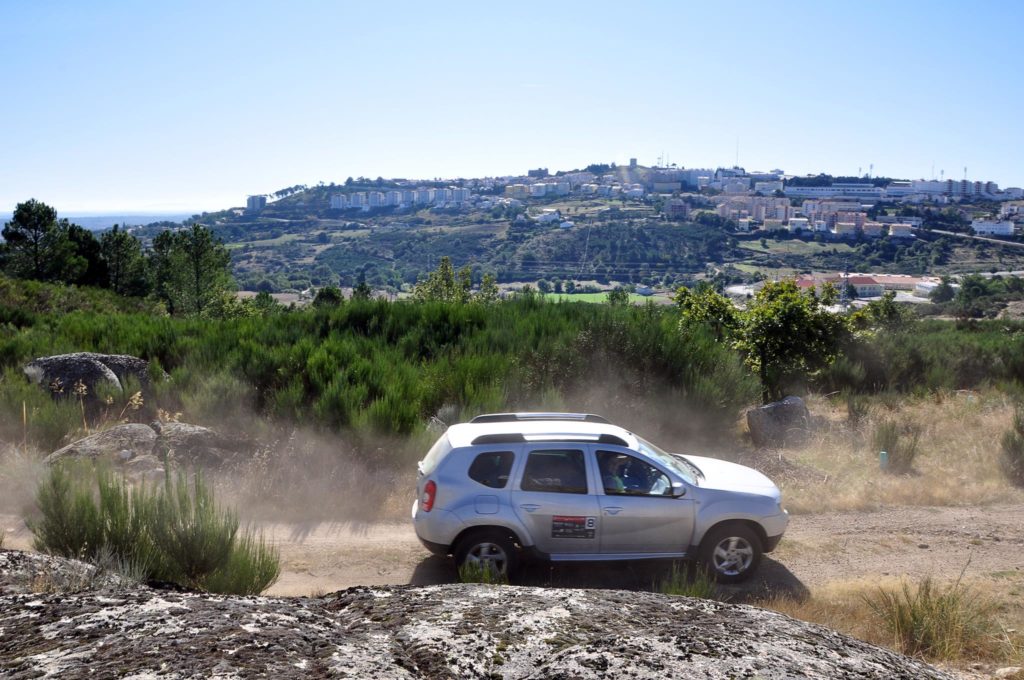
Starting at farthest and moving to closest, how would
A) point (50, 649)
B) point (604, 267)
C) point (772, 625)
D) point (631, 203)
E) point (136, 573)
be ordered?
point (631, 203) < point (604, 267) < point (136, 573) < point (772, 625) < point (50, 649)

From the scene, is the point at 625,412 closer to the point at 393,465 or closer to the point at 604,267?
the point at 393,465

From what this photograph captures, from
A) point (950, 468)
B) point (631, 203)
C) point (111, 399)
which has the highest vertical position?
point (631, 203)

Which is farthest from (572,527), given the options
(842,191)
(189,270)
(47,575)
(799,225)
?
(842,191)

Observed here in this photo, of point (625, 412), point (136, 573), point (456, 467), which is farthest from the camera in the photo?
point (625, 412)

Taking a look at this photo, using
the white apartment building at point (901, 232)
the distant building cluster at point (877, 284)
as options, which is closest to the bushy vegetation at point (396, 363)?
the distant building cluster at point (877, 284)

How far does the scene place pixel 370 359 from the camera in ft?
44.5

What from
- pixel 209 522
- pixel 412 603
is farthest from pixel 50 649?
pixel 209 522

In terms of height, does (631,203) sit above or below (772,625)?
above

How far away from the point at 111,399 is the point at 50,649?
9792 mm

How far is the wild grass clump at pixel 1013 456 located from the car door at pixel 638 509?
7129 millimetres

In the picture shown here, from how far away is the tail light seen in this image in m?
7.23

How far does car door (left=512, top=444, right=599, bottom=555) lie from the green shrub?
264 centimetres

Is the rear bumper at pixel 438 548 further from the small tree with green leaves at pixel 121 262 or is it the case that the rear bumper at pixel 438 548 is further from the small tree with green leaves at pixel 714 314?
the small tree with green leaves at pixel 121 262

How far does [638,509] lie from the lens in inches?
291
